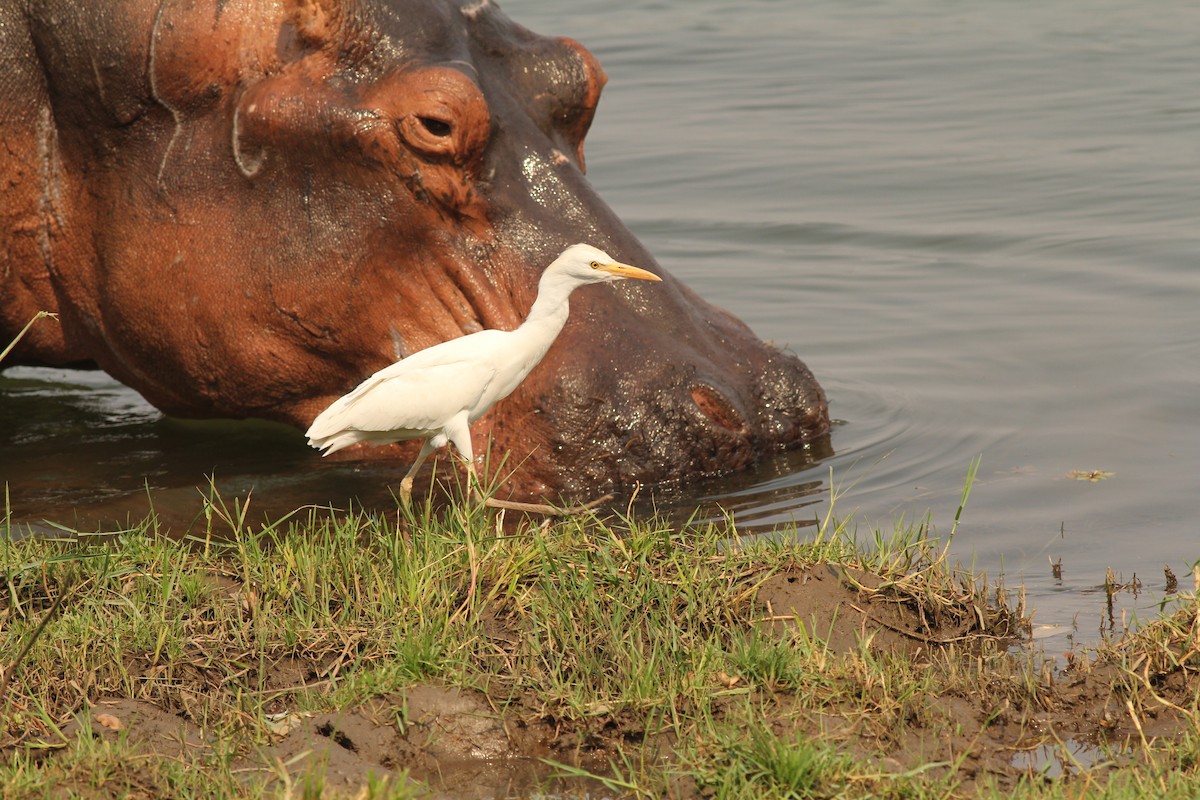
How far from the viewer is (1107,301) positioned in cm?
845

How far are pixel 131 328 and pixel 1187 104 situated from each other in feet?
30.1

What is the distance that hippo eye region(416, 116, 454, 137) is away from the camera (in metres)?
5.34

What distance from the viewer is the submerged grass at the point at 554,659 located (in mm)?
3301

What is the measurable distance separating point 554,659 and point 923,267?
617cm

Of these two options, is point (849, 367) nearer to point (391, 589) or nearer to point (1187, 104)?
point (391, 589)

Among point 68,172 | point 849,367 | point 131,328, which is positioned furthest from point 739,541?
point 849,367

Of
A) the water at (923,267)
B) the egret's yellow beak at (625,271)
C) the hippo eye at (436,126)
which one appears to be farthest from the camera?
the water at (923,267)

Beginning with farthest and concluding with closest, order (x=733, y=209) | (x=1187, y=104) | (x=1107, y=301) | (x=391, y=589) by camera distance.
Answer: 1. (x=1187, y=104)
2. (x=733, y=209)
3. (x=1107, y=301)
4. (x=391, y=589)

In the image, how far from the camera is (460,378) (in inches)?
183

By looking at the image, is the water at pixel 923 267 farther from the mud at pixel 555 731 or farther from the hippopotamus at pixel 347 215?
Result: the mud at pixel 555 731

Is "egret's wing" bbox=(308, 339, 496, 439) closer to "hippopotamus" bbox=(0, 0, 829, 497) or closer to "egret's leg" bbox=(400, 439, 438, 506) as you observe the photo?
"egret's leg" bbox=(400, 439, 438, 506)

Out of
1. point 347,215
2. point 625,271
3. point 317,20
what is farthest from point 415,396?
point 317,20

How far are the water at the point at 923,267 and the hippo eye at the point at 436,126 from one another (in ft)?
4.21

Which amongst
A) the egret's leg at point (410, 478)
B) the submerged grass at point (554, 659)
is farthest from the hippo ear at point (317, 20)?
the submerged grass at point (554, 659)
